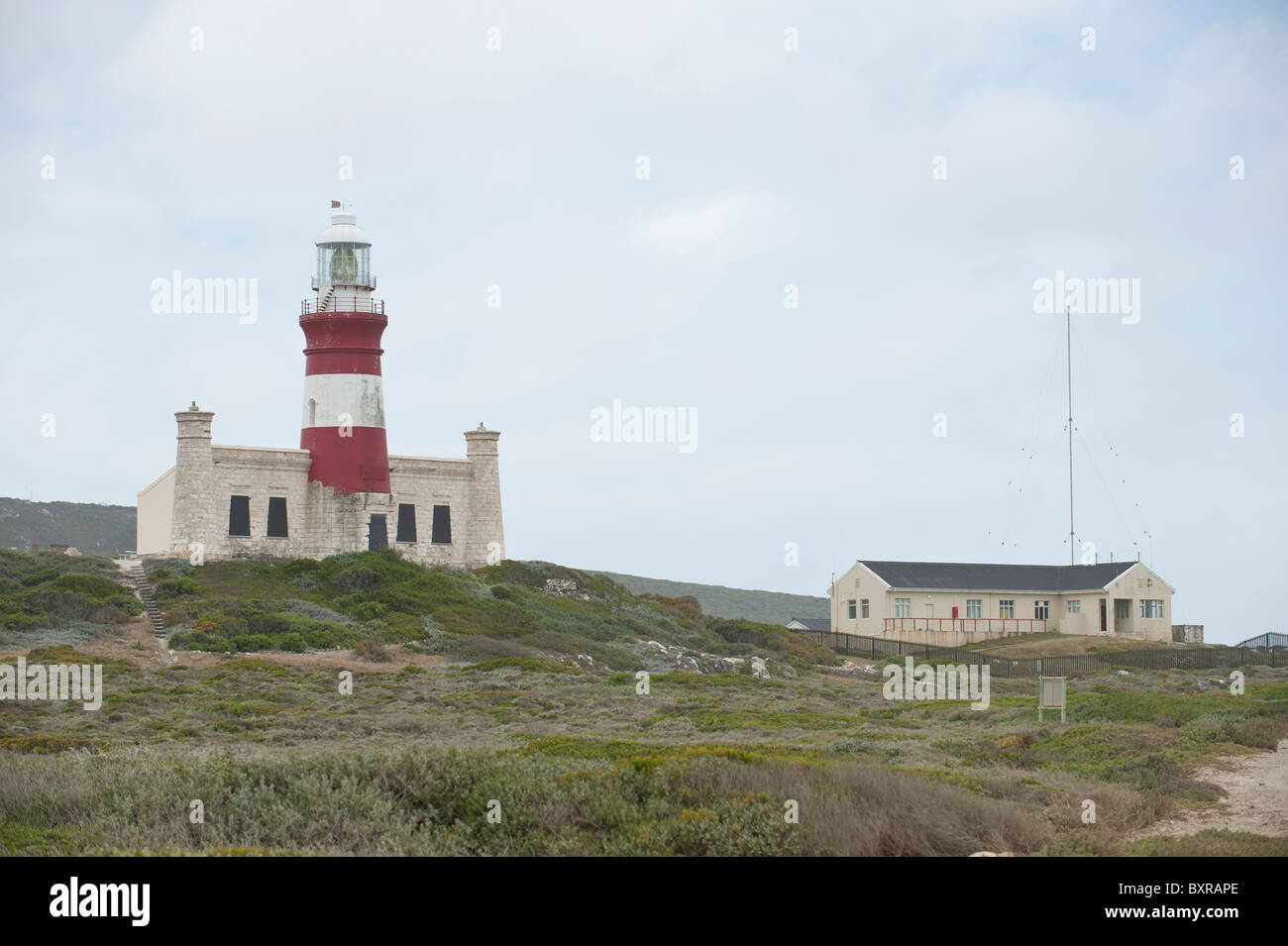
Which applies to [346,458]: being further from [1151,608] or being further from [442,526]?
[1151,608]

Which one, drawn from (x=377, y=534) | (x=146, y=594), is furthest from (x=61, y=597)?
(x=377, y=534)

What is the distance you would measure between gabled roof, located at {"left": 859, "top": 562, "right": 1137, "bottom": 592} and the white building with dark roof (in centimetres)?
4

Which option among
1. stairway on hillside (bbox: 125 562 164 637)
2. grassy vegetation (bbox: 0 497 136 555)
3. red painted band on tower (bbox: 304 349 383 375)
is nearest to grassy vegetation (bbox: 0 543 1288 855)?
stairway on hillside (bbox: 125 562 164 637)

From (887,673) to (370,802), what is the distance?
34327 millimetres

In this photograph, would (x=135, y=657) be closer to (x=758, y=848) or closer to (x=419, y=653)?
(x=419, y=653)

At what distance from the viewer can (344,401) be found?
159 feet

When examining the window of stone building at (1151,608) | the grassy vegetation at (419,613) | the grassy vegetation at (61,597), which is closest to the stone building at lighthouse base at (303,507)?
the grassy vegetation at (419,613)

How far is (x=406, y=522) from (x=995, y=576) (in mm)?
26827

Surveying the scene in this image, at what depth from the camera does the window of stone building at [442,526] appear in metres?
51.2

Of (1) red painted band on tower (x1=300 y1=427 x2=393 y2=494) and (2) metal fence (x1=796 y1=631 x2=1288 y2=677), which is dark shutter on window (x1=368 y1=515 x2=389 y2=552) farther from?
(2) metal fence (x1=796 y1=631 x2=1288 y2=677)

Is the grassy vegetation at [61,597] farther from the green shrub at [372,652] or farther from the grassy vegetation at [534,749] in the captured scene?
the green shrub at [372,652]

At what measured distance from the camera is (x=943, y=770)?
16.2 metres
